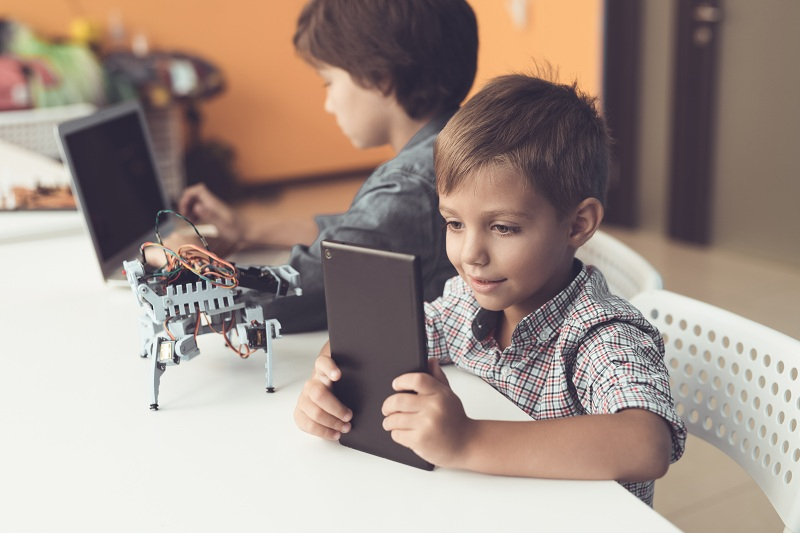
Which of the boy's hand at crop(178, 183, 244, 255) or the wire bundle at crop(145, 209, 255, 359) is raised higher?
the wire bundle at crop(145, 209, 255, 359)

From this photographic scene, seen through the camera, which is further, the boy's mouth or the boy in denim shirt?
the boy in denim shirt

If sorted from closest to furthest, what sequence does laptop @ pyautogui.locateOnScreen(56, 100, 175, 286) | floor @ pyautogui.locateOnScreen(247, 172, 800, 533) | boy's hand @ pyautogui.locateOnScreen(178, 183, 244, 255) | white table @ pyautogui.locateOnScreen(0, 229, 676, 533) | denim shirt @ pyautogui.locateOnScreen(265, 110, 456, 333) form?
white table @ pyautogui.locateOnScreen(0, 229, 676, 533) < denim shirt @ pyautogui.locateOnScreen(265, 110, 456, 333) < laptop @ pyautogui.locateOnScreen(56, 100, 175, 286) < boy's hand @ pyautogui.locateOnScreen(178, 183, 244, 255) < floor @ pyautogui.locateOnScreen(247, 172, 800, 533)

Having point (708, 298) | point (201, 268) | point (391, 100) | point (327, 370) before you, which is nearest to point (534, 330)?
point (327, 370)

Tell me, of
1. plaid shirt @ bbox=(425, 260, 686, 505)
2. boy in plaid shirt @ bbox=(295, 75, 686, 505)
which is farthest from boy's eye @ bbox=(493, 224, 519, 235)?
plaid shirt @ bbox=(425, 260, 686, 505)

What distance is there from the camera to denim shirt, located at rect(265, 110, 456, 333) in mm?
1118

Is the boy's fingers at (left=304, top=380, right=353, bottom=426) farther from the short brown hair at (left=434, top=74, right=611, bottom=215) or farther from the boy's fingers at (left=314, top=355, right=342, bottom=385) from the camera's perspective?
the short brown hair at (left=434, top=74, right=611, bottom=215)

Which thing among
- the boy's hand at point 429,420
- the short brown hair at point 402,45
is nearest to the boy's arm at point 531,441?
the boy's hand at point 429,420

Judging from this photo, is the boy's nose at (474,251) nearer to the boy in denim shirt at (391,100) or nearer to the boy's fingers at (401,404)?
the boy's fingers at (401,404)

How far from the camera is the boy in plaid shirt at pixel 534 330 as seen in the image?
0.71 m

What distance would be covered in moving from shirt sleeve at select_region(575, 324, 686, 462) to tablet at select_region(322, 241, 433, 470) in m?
0.19

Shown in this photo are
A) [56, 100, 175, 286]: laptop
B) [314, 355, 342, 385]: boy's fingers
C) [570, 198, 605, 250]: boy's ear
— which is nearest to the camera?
[314, 355, 342, 385]: boy's fingers

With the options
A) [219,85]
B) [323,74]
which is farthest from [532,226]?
[219,85]

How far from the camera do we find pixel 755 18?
2.97m

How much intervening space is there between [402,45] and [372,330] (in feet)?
2.19
